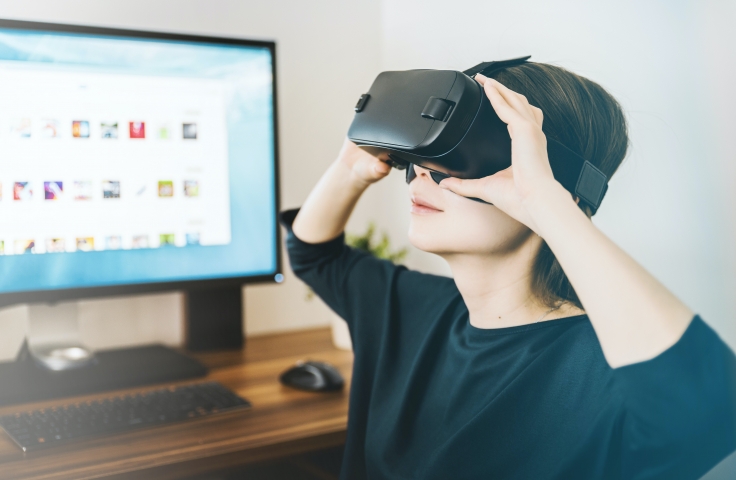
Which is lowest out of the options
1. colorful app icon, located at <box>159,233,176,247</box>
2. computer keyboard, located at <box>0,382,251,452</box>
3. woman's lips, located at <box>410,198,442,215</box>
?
computer keyboard, located at <box>0,382,251,452</box>

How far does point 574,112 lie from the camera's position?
59cm

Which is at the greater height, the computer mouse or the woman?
the woman

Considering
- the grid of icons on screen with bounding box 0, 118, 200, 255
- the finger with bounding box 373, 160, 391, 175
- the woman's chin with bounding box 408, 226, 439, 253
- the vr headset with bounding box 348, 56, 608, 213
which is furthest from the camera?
the grid of icons on screen with bounding box 0, 118, 200, 255

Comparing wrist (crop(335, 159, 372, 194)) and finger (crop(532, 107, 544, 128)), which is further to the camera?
wrist (crop(335, 159, 372, 194))

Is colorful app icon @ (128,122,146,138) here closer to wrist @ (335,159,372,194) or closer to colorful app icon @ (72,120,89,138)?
colorful app icon @ (72,120,89,138)

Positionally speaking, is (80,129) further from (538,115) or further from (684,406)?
(684,406)

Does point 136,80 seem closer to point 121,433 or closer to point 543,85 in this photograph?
point 121,433

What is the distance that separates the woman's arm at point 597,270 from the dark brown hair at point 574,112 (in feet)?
0.24

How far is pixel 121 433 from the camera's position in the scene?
2.40 ft

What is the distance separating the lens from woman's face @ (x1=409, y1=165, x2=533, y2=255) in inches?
24.2

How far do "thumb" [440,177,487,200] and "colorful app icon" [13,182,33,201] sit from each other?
0.60 m

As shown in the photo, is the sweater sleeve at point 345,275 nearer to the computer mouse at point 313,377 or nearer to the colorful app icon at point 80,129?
Result: the computer mouse at point 313,377

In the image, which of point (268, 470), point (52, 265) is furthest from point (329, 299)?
point (52, 265)

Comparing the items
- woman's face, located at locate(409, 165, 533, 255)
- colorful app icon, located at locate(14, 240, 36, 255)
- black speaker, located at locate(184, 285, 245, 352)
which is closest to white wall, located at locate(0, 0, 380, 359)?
black speaker, located at locate(184, 285, 245, 352)
